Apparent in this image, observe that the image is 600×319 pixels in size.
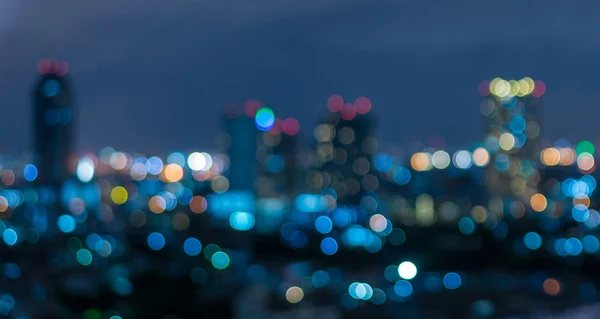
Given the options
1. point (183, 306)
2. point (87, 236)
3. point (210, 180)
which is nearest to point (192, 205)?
point (210, 180)

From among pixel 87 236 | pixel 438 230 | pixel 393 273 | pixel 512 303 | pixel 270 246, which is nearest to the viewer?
pixel 512 303

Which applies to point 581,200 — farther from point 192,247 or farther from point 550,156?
point 192,247

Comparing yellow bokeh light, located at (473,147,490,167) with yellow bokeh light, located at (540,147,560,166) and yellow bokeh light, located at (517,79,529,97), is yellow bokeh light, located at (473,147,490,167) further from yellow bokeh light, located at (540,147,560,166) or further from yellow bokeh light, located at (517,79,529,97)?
yellow bokeh light, located at (517,79,529,97)

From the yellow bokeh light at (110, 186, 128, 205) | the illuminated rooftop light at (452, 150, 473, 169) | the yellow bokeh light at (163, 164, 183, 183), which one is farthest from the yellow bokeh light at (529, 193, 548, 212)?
the yellow bokeh light at (163, 164, 183, 183)

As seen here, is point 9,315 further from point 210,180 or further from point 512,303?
point 210,180

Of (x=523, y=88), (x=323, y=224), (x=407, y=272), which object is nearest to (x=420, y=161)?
(x=523, y=88)

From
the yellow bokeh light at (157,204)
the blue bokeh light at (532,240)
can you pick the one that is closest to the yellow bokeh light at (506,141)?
the yellow bokeh light at (157,204)
